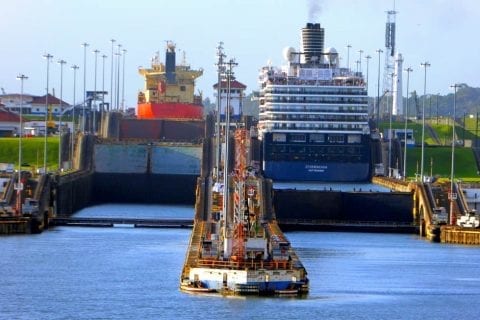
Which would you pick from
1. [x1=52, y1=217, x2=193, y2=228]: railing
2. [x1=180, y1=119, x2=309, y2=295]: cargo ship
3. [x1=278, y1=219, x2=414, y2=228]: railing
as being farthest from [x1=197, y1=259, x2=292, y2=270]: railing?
[x1=278, y1=219, x2=414, y2=228]: railing

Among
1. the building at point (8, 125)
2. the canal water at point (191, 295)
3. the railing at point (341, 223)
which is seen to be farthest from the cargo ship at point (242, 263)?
the building at point (8, 125)

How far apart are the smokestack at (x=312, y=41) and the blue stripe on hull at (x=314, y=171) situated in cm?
1557

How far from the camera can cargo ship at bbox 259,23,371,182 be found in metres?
161

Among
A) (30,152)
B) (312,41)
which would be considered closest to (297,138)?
(312,41)

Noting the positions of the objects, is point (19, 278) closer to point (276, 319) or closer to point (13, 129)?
point (276, 319)

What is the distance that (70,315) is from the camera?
242ft

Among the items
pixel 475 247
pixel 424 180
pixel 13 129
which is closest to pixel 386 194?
pixel 424 180

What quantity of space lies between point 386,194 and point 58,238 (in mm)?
26519

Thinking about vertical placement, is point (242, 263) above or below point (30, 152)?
below

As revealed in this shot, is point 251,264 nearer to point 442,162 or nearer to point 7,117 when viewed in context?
point 442,162

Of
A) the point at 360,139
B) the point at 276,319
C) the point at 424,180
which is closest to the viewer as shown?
the point at 276,319

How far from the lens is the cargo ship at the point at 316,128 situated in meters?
161

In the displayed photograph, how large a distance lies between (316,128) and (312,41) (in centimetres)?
1541

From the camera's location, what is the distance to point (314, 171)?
527 ft
